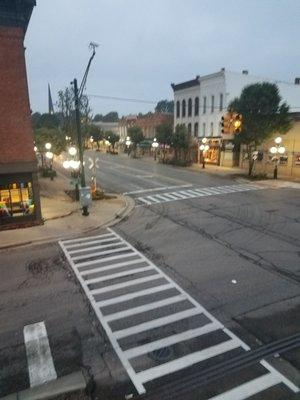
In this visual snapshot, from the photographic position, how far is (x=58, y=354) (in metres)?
7.23

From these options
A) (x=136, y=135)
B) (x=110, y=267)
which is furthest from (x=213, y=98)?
(x=110, y=267)

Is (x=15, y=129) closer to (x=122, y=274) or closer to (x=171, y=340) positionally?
(x=122, y=274)

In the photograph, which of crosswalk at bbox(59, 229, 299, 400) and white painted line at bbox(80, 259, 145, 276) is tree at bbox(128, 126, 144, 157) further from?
white painted line at bbox(80, 259, 145, 276)

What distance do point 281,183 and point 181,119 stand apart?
88.0 ft

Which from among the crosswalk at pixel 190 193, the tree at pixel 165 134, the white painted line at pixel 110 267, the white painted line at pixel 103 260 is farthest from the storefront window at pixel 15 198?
the tree at pixel 165 134

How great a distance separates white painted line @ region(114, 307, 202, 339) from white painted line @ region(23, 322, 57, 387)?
1.58 m

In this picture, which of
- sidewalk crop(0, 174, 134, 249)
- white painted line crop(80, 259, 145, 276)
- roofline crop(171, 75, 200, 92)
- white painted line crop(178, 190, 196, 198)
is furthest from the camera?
roofline crop(171, 75, 200, 92)

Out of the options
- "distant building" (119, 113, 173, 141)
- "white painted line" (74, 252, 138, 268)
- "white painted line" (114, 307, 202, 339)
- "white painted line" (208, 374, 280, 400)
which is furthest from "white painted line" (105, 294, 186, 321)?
"distant building" (119, 113, 173, 141)

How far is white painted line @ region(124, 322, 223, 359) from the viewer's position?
718 centimetres

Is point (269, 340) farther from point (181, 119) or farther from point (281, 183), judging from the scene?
point (181, 119)

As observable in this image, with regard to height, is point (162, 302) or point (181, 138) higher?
point (181, 138)

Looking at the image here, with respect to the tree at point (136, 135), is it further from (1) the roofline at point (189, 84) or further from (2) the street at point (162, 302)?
(2) the street at point (162, 302)

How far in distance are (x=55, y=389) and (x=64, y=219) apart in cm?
1328

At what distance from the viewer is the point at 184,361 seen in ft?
22.3
